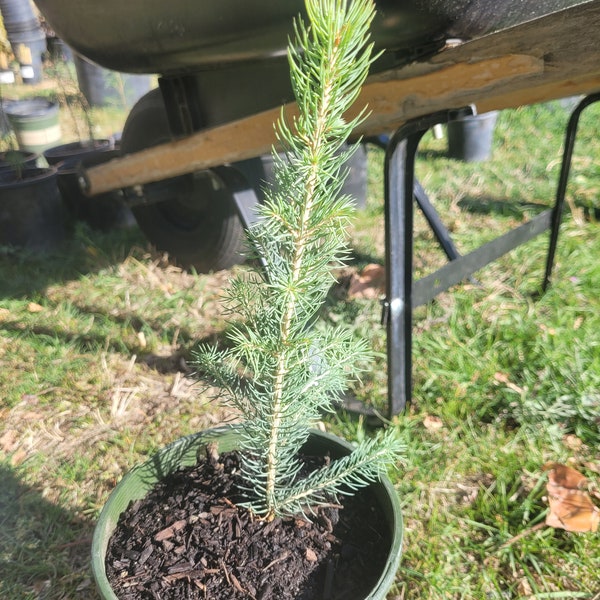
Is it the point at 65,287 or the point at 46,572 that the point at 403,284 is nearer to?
the point at 46,572

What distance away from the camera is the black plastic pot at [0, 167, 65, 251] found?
2576mm

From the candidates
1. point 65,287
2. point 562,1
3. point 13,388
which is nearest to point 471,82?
point 562,1

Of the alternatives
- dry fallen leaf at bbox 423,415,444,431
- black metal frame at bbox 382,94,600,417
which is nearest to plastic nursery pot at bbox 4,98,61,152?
black metal frame at bbox 382,94,600,417

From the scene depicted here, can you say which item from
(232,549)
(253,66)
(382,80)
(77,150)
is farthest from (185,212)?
(232,549)

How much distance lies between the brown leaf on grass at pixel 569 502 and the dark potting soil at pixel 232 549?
1.64ft

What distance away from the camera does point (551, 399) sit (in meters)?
1.56

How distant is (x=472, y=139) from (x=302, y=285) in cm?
289

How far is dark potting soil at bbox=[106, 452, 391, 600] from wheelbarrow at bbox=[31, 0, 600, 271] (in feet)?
2.51

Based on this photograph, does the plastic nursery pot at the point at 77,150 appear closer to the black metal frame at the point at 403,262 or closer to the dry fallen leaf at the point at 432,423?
the black metal frame at the point at 403,262

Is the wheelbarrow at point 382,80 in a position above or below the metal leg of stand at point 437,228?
above

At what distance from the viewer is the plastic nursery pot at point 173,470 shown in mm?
805

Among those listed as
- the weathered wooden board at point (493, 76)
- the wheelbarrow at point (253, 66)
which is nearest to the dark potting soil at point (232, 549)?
the weathered wooden board at point (493, 76)

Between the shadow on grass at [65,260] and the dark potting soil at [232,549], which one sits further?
the shadow on grass at [65,260]

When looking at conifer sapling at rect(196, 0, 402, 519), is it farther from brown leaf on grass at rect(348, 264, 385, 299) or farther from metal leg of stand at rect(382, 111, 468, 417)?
brown leaf on grass at rect(348, 264, 385, 299)
